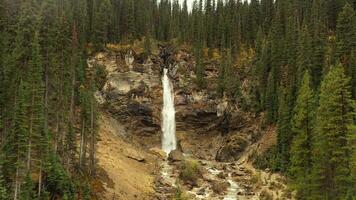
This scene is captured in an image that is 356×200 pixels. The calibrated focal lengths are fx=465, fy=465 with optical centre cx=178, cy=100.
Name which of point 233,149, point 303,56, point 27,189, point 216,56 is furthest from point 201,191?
point 216,56

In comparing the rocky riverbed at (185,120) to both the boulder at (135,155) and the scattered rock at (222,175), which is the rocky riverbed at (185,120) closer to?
the scattered rock at (222,175)

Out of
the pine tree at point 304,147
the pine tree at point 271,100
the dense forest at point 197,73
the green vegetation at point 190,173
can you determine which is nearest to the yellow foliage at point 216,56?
the dense forest at point 197,73

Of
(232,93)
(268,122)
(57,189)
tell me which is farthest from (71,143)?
(232,93)

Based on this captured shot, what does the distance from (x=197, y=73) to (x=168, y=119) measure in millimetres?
12097

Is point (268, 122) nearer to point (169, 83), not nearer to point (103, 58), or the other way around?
point (169, 83)

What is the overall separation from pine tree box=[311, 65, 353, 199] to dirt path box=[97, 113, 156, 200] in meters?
25.1

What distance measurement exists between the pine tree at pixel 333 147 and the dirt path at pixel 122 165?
2514cm

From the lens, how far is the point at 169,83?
100 meters

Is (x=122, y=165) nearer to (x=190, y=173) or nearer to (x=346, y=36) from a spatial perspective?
(x=190, y=173)

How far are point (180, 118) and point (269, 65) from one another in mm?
20592

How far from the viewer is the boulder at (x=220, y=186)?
65512 millimetres

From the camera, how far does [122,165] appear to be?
6875 centimetres

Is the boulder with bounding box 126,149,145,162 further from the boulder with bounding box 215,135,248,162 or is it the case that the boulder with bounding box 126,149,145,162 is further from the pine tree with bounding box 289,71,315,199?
the pine tree with bounding box 289,71,315,199

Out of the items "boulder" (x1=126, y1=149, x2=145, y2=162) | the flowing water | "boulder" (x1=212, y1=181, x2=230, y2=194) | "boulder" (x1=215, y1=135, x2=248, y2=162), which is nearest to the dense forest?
"boulder" (x1=215, y1=135, x2=248, y2=162)
